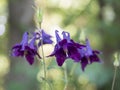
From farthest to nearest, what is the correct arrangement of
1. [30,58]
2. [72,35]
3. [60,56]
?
[72,35] → [30,58] → [60,56]

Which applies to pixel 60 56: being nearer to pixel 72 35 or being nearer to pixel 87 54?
pixel 87 54

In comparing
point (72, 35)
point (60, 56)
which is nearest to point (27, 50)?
point (60, 56)

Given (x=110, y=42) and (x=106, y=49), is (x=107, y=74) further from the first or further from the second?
(x=106, y=49)

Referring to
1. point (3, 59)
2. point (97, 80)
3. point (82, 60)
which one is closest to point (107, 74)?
point (97, 80)

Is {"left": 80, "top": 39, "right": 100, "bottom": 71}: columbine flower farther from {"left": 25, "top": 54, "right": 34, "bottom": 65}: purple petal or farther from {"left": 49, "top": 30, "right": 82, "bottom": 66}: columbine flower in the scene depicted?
{"left": 25, "top": 54, "right": 34, "bottom": 65}: purple petal

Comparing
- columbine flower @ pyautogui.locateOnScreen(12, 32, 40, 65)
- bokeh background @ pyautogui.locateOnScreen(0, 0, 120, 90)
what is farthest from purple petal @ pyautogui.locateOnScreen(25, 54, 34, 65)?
bokeh background @ pyautogui.locateOnScreen(0, 0, 120, 90)

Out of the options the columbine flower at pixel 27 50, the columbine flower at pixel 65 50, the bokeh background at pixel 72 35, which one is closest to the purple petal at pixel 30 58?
the columbine flower at pixel 27 50

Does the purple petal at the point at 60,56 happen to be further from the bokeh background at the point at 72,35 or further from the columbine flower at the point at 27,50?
the bokeh background at the point at 72,35
